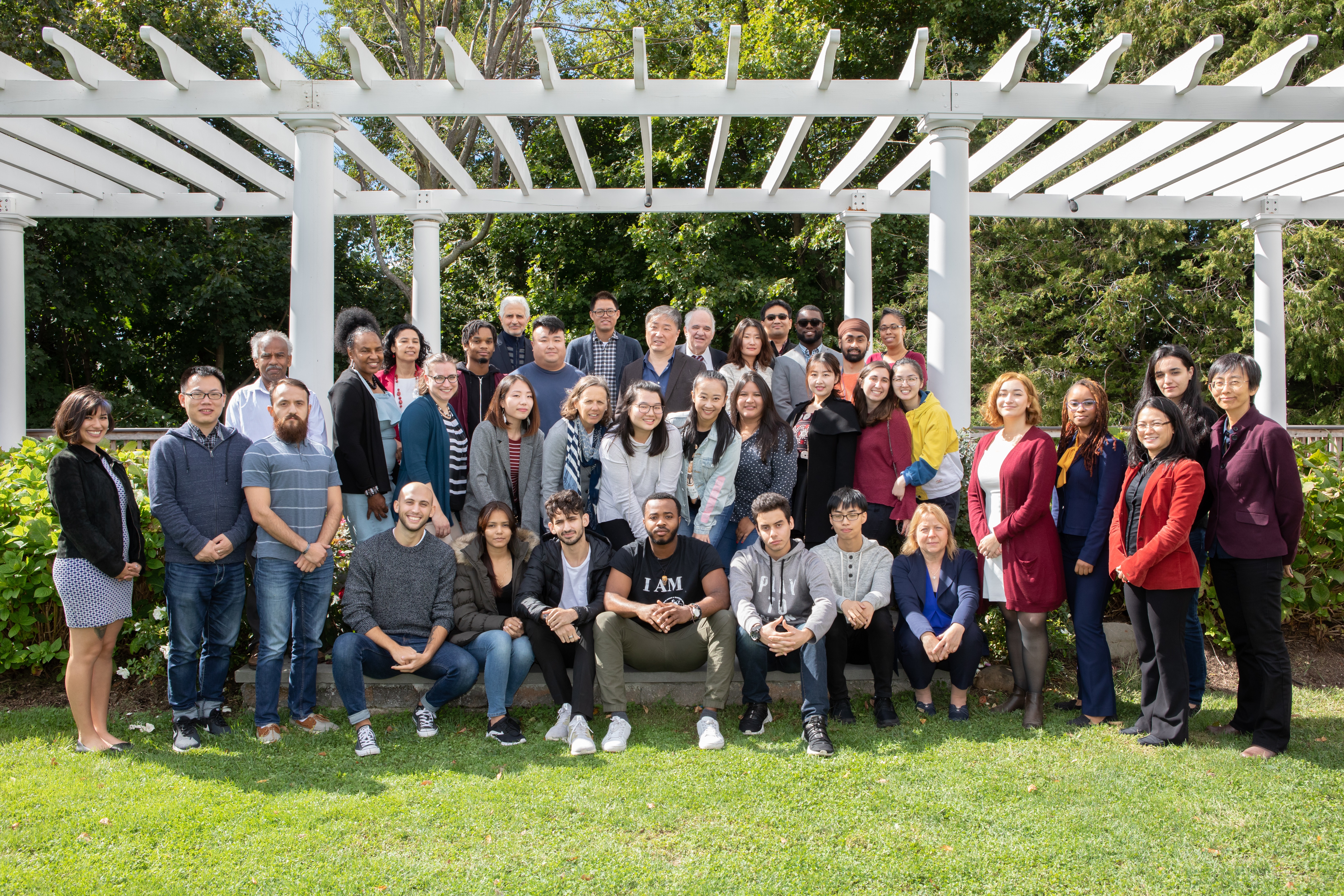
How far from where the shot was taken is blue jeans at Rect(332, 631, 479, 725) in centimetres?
440

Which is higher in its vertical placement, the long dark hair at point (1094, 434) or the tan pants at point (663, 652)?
the long dark hair at point (1094, 434)

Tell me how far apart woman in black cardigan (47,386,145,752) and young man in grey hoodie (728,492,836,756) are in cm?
286

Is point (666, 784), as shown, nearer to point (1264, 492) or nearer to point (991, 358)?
point (1264, 492)

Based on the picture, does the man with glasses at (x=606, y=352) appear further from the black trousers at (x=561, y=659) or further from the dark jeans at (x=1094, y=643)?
the dark jeans at (x=1094, y=643)

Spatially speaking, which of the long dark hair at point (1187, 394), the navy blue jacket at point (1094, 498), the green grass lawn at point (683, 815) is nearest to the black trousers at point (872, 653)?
the green grass lawn at point (683, 815)

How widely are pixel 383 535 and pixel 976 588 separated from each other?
2987 mm

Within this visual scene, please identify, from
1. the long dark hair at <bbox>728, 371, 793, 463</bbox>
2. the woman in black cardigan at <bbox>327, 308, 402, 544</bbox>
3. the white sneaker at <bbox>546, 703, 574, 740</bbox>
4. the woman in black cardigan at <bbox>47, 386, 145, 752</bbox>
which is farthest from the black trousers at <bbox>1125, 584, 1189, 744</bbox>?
the woman in black cardigan at <bbox>47, 386, 145, 752</bbox>

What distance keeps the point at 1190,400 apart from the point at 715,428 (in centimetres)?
230

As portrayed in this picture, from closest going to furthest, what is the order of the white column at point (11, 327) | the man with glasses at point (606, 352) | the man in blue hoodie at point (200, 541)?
the man in blue hoodie at point (200, 541)
the man with glasses at point (606, 352)
the white column at point (11, 327)

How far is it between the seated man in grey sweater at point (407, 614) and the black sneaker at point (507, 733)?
10.6 inches

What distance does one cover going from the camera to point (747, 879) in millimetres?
3051

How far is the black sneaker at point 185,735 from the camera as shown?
4211 mm

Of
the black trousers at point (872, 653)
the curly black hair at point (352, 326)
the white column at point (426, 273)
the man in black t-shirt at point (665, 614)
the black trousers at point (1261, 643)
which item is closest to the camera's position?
the black trousers at point (1261, 643)

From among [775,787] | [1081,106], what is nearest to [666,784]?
[775,787]
